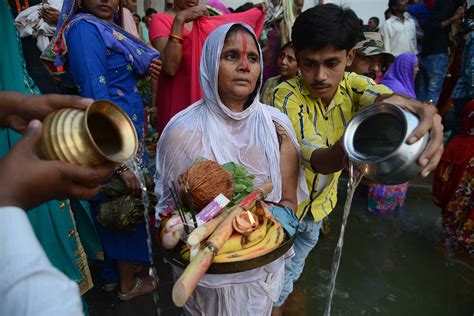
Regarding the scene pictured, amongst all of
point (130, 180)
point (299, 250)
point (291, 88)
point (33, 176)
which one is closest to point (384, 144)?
point (291, 88)

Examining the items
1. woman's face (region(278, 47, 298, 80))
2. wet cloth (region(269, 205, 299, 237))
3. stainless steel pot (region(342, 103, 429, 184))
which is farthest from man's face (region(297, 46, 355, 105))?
woman's face (region(278, 47, 298, 80))

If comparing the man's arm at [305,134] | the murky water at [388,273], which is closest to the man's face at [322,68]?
the man's arm at [305,134]

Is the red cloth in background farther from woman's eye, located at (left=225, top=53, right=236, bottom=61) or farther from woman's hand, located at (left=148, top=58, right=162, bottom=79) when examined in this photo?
woman's hand, located at (left=148, top=58, right=162, bottom=79)

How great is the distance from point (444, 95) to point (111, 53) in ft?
21.0

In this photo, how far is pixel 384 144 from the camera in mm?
1273

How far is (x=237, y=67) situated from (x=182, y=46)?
3.45 feet

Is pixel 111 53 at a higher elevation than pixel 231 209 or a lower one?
higher

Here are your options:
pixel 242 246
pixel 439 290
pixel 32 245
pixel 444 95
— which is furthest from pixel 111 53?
pixel 444 95

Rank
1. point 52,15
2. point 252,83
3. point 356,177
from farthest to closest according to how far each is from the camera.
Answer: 1. point 52,15
2. point 252,83
3. point 356,177

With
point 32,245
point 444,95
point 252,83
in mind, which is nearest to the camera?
point 32,245

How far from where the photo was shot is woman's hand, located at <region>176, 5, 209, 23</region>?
2520 mm

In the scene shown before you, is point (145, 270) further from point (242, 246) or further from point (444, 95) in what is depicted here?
point (444, 95)

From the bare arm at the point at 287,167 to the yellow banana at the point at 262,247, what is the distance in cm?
52

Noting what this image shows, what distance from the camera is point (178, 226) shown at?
1274mm
